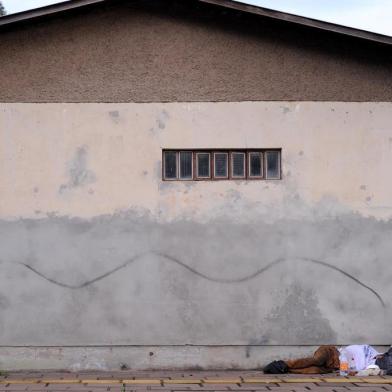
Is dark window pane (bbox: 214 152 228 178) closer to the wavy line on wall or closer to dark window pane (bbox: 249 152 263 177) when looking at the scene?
dark window pane (bbox: 249 152 263 177)

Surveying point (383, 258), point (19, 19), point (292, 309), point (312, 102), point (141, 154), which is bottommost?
point (292, 309)

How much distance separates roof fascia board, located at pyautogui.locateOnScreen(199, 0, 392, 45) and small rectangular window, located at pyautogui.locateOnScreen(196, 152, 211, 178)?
6.93ft

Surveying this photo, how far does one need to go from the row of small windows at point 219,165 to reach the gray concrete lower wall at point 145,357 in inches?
96.6

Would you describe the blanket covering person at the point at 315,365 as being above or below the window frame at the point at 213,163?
below

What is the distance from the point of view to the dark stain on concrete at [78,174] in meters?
9.84

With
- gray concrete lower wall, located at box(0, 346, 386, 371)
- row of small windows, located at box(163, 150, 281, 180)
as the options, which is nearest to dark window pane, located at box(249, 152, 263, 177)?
row of small windows, located at box(163, 150, 281, 180)

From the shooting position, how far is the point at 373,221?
9969mm

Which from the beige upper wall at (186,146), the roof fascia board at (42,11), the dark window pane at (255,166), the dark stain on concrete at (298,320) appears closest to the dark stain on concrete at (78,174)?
the beige upper wall at (186,146)

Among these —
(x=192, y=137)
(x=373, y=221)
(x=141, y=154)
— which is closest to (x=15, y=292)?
(x=141, y=154)

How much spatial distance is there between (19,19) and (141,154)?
2499 mm

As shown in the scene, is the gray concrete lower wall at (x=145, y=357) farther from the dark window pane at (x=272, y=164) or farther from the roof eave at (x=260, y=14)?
the roof eave at (x=260, y=14)

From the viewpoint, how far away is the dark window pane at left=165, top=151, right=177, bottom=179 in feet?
32.7

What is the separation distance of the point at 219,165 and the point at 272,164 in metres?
0.78

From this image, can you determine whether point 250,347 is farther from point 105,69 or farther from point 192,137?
point 105,69
